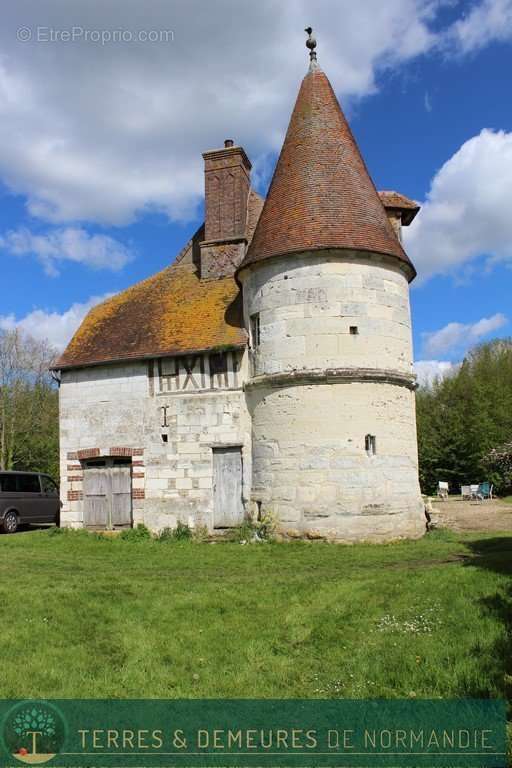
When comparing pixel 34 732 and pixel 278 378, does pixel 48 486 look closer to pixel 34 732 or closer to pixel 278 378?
pixel 278 378

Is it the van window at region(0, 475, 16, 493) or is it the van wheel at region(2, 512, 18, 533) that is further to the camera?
the van window at region(0, 475, 16, 493)

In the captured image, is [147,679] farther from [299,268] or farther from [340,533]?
[299,268]

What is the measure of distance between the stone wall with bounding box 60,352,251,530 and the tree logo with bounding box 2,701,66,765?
958 centimetres

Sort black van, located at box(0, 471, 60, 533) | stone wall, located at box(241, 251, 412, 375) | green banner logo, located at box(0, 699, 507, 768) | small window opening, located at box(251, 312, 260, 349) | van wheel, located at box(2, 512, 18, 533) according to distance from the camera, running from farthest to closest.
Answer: black van, located at box(0, 471, 60, 533) → van wheel, located at box(2, 512, 18, 533) → small window opening, located at box(251, 312, 260, 349) → stone wall, located at box(241, 251, 412, 375) → green banner logo, located at box(0, 699, 507, 768)

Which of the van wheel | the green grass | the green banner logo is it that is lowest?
the green banner logo

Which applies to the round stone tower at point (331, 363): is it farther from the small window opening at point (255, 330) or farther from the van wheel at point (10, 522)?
the van wheel at point (10, 522)

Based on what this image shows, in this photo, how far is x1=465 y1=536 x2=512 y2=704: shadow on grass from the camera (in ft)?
16.6

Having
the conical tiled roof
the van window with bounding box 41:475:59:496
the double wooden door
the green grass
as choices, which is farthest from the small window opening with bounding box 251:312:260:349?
the van window with bounding box 41:475:59:496

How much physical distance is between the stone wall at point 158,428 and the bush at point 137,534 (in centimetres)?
21

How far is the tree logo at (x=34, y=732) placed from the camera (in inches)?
174

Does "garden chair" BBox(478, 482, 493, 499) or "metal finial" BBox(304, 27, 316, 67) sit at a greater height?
"metal finial" BBox(304, 27, 316, 67)

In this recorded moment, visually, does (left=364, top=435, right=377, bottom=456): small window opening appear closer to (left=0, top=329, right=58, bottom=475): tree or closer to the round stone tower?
the round stone tower

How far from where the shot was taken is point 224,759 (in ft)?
14.4

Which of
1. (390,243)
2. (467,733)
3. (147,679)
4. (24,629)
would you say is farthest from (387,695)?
(390,243)
